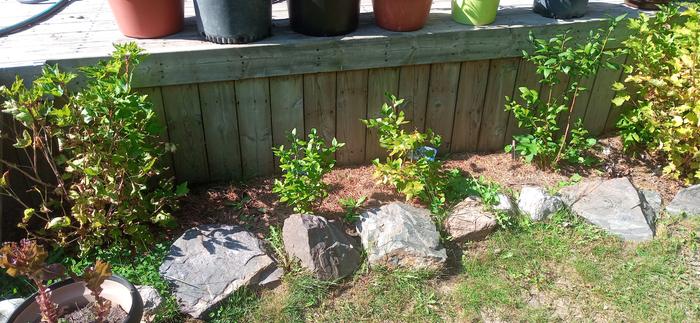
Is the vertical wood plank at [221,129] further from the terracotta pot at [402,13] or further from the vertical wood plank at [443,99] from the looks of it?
the vertical wood plank at [443,99]

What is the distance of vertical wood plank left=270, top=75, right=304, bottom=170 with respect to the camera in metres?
2.95

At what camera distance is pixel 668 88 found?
319cm

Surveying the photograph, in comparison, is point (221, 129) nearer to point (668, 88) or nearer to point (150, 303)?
point (150, 303)

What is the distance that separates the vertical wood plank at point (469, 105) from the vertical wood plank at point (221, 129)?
1366 mm

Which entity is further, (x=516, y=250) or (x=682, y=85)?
(x=682, y=85)

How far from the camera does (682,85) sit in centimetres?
314

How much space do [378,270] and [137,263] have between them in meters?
1.15

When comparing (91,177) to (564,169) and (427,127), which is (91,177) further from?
(564,169)

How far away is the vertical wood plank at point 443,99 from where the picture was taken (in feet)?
10.5

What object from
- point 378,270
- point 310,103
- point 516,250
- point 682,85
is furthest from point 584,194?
point 310,103

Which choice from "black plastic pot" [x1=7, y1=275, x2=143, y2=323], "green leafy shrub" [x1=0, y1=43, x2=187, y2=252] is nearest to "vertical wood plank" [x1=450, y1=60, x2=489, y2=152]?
"green leafy shrub" [x1=0, y1=43, x2=187, y2=252]

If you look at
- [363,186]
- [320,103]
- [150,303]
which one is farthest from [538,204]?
[150,303]

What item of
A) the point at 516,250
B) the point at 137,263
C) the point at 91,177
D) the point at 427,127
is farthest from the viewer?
the point at 427,127

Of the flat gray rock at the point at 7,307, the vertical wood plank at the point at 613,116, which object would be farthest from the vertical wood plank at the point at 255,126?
the vertical wood plank at the point at 613,116
